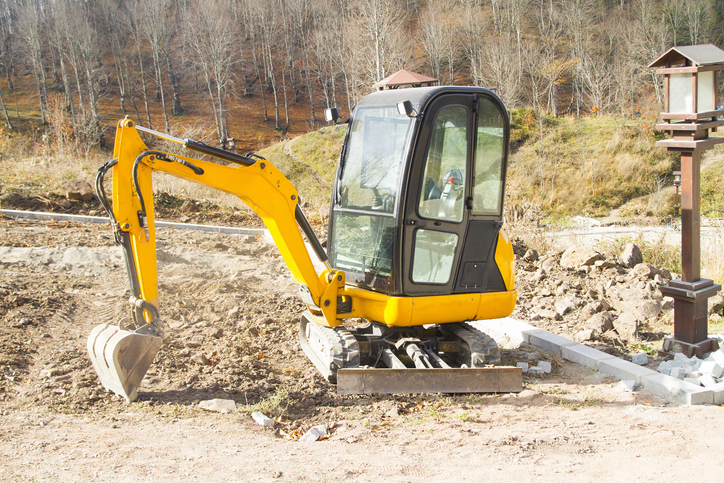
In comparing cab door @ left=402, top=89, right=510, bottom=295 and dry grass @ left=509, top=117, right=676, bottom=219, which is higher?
dry grass @ left=509, top=117, right=676, bottom=219

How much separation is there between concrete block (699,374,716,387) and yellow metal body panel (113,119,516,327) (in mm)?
1705

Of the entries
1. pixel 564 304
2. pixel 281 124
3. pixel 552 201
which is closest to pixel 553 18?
pixel 281 124

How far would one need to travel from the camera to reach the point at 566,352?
576 cm

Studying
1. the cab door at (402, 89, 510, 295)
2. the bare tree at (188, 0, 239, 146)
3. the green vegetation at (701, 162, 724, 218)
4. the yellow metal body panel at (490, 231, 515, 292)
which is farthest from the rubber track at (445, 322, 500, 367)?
A: the bare tree at (188, 0, 239, 146)

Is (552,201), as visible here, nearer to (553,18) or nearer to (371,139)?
(371,139)

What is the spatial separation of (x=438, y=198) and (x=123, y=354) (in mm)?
2712

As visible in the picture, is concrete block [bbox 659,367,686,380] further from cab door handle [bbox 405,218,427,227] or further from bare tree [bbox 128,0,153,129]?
bare tree [bbox 128,0,153,129]

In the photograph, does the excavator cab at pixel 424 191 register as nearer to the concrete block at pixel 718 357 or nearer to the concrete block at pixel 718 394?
the concrete block at pixel 718 394

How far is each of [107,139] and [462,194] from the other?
34569mm

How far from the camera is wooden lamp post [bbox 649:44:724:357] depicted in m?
5.32

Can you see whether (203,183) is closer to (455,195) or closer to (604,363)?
(455,195)

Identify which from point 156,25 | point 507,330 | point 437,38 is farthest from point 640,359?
point 156,25

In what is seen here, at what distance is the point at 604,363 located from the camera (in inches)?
209

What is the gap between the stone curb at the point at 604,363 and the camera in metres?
4.66
